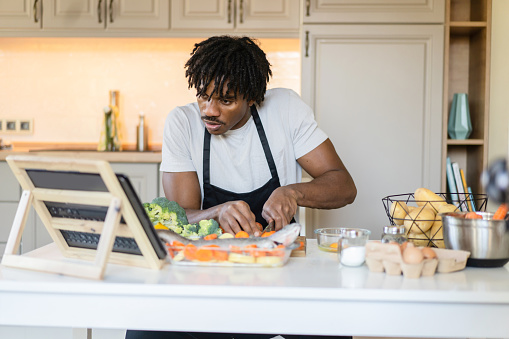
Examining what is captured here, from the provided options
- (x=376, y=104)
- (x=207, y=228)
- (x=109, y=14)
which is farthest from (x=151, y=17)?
(x=207, y=228)

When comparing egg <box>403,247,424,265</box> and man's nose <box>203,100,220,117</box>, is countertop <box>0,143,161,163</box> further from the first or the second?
egg <box>403,247,424,265</box>

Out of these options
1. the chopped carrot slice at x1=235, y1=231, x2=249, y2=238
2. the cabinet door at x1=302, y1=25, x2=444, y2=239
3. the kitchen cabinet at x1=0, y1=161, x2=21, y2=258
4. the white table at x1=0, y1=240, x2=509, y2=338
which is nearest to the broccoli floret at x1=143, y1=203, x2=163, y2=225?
the chopped carrot slice at x1=235, y1=231, x2=249, y2=238

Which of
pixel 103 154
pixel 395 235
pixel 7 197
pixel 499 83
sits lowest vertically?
pixel 7 197

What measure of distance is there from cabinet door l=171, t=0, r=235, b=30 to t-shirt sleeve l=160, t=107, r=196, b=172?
4.08ft

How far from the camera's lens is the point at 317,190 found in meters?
1.73

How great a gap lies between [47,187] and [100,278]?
0.22 meters

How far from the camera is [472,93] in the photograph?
307 cm

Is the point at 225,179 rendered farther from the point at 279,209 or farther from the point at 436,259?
the point at 436,259

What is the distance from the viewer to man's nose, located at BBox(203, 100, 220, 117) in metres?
1.64

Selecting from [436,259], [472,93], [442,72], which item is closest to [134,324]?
[436,259]

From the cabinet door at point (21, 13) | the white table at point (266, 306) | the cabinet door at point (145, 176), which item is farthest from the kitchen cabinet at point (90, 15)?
the white table at point (266, 306)

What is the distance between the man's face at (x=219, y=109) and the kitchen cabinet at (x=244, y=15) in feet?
4.48

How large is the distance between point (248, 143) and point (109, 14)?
157 centimetres

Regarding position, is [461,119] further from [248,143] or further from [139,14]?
[139,14]
